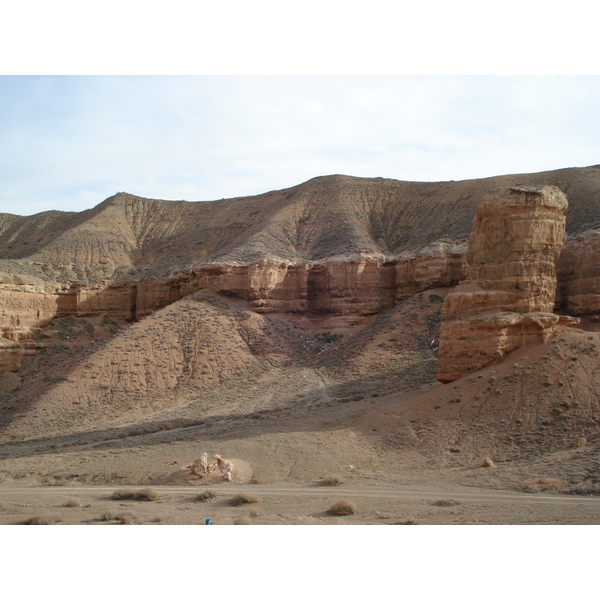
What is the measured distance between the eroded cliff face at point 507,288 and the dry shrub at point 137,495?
12.6 m

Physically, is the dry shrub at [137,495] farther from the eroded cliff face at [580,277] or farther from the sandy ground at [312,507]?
the eroded cliff face at [580,277]

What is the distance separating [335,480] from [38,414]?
19.6m

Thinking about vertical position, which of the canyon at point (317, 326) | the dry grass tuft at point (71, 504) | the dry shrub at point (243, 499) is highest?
the canyon at point (317, 326)

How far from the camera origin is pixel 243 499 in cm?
1716

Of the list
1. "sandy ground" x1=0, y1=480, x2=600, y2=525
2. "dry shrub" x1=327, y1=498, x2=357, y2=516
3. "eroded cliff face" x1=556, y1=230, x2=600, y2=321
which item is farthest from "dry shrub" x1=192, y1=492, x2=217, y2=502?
"eroded cliff face" x1=556, y1=230, x2=600, y2=321

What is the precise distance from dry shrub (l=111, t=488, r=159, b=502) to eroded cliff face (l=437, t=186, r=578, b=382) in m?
12.6

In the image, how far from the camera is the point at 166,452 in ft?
81.4

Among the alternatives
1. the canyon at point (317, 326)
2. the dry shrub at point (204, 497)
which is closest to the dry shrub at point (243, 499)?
the dry shrub at point (204, 497)

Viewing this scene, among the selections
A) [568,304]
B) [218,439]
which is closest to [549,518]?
[218,439]

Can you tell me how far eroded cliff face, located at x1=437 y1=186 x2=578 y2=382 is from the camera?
82.0 feet

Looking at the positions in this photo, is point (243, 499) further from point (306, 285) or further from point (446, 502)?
point (306, 285)

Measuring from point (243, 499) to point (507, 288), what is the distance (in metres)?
13.7

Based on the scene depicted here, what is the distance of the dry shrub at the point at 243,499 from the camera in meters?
17.1

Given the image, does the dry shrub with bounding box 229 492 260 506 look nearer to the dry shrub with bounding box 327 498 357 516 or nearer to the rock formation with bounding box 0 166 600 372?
the dry shrub with bounding box 327 498 357 516
